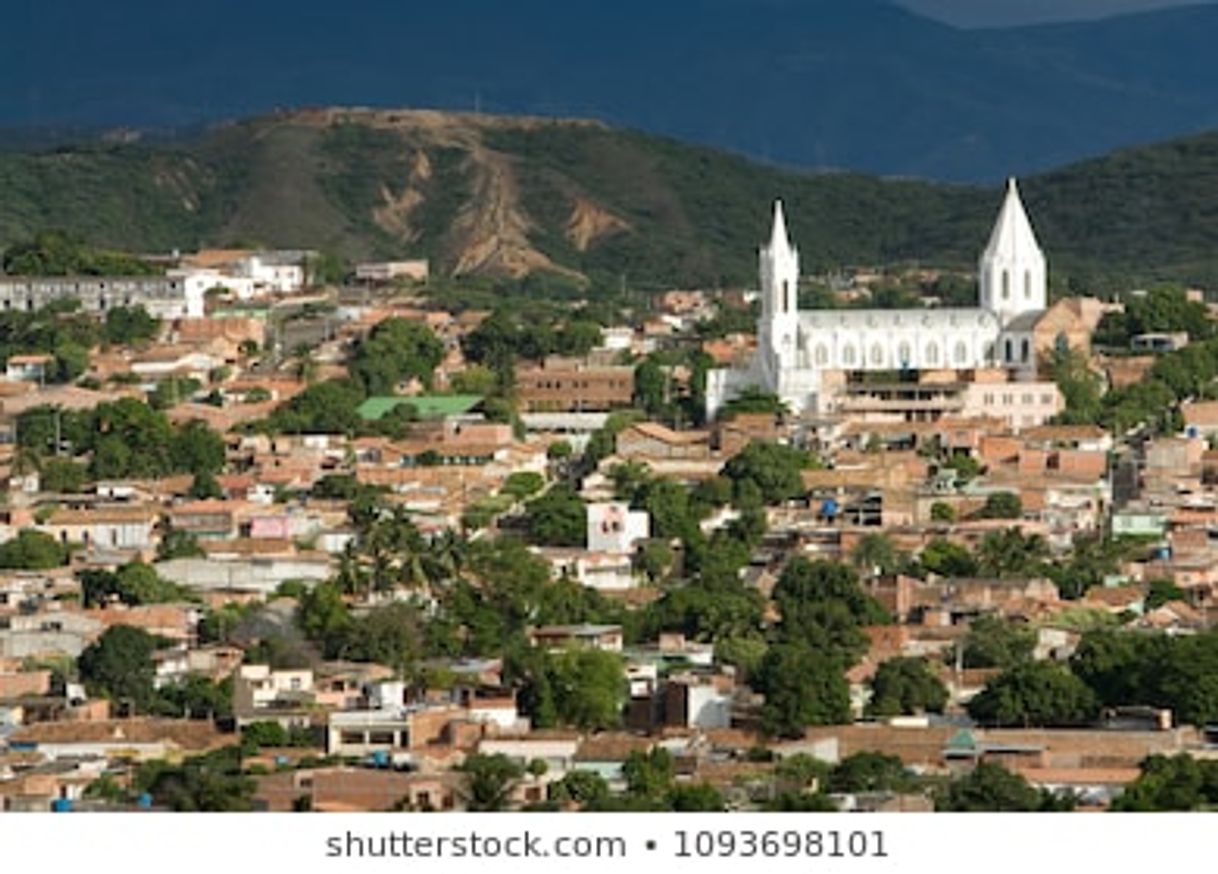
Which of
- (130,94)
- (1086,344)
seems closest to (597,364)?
(1086,344)

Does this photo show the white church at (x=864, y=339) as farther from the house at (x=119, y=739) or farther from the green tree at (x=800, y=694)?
the house at (x=119, y=739)

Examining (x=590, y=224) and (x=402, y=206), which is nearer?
(x=590, y=224)

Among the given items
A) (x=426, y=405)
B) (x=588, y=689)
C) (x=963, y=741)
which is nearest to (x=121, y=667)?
(x=588, y=689)

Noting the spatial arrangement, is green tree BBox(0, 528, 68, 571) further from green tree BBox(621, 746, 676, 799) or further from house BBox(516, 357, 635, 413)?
green tree BBox(621, 746, 676, 799)

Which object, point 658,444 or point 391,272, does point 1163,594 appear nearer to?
point 658,444
